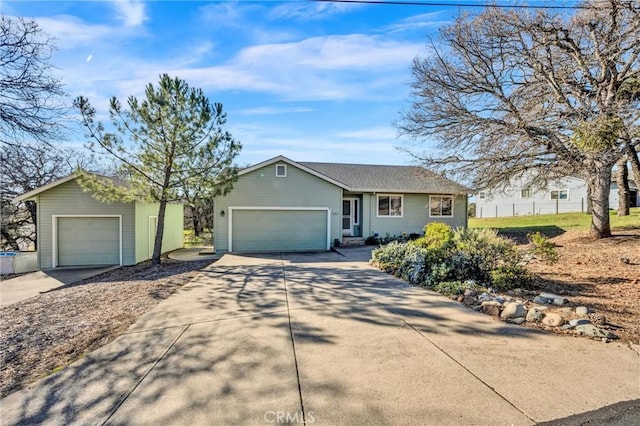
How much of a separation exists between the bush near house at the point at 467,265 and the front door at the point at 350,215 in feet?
29.7

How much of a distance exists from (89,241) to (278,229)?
7723mm

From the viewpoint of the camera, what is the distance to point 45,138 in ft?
28.4

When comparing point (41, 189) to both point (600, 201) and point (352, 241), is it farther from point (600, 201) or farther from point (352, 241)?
point (600, 201)

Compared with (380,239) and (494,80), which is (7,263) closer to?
(380,239)

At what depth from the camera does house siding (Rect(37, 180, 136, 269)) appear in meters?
12.8

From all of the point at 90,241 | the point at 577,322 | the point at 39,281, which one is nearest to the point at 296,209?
the point at 90,241

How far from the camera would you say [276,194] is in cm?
1501

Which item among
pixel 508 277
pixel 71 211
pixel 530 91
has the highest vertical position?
pixel 530 91

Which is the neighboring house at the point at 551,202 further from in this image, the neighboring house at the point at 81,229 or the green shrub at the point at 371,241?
the neighboring house at the point at 81,229

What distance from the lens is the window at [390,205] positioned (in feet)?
58.0

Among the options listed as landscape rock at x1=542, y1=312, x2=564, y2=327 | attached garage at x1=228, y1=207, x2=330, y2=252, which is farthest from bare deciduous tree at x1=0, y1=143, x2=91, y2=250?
landscape rock at x1=542, y1=312, x2=564, y2=327

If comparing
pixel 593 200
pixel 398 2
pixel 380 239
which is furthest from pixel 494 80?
pixel 380 239

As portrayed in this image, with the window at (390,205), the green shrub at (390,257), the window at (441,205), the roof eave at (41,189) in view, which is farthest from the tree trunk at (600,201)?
the roof eave at (41,189)

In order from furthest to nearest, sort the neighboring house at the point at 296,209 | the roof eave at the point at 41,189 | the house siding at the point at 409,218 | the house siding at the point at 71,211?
the house siding at the point at 409,218, the neighboring house at the point at 296,209, the house siding at the point at 71,211, the roof eave at the point at 41,189
